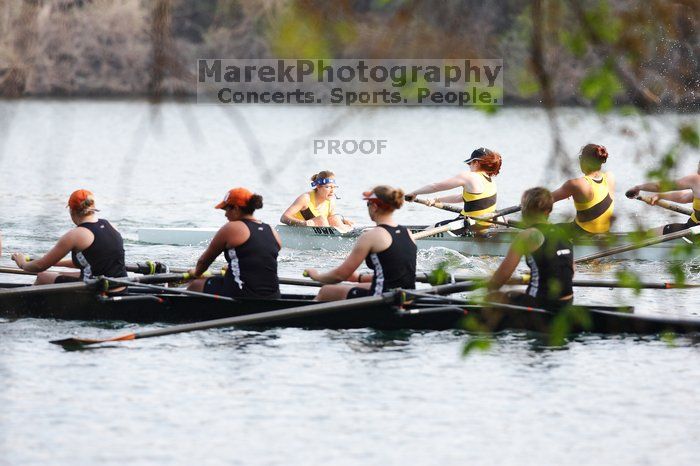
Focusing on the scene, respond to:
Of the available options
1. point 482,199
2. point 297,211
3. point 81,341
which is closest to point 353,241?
point 297,211

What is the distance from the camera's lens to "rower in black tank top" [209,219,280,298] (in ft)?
33.8

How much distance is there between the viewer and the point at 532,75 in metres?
4.04

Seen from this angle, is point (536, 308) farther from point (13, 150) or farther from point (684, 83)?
point (13, 150)

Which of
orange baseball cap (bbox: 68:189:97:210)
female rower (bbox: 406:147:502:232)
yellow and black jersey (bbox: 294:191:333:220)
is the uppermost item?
female rower (bbox: 406:147:502:232)

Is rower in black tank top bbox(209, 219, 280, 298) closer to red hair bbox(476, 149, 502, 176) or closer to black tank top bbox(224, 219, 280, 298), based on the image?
black tank top bbox(224, 219, 280, 298)

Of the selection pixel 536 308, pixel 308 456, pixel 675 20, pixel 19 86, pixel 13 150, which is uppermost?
pixel 13 150

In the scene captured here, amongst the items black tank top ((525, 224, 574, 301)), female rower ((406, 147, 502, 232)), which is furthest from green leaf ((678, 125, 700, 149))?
female rower ((406, 147, 502, 232))

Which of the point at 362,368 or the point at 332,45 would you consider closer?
the point at 332,45

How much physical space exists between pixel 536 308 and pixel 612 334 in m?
0.80

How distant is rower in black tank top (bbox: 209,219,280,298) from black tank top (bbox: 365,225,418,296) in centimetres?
83

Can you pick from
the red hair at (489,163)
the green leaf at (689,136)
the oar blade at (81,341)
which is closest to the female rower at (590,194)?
the red hair at (489,163)

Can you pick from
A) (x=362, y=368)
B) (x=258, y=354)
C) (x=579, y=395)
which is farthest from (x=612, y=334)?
(x=258, y=354)

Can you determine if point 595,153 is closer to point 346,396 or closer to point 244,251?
point 244,251

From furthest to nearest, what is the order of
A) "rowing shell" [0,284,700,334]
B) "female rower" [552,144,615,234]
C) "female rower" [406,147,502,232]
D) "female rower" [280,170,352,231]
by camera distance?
"female rower" [280,170,352,231] → "female rower" [406,147,502,232] → "female rower" [552,144,615,234] → "rowing shell" [0,284,700,334]
